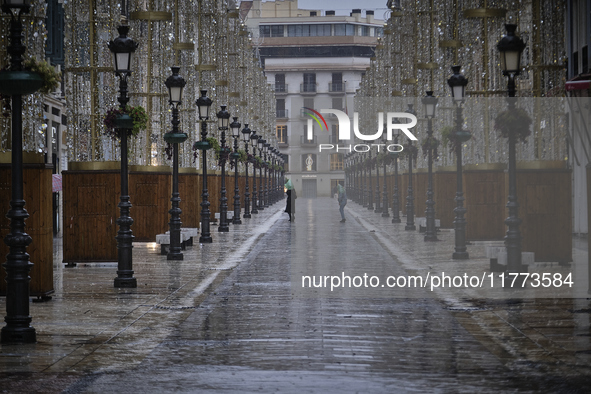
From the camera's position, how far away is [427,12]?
40750 millimetres

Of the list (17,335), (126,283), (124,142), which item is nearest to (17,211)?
(17,335)

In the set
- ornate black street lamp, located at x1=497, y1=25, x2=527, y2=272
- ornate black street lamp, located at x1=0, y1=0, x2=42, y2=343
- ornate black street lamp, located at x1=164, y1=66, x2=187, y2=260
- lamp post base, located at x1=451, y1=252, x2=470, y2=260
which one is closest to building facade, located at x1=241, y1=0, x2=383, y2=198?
ornate black street lamp, located at x1=164, y1=66, x2=187, y2=260

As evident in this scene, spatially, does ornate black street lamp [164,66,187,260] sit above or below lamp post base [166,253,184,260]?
above

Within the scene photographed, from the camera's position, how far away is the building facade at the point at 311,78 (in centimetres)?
13238

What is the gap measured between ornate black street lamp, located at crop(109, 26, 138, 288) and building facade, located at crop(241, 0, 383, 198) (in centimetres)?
11434

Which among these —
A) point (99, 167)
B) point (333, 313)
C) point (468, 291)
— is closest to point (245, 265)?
point (99, 167)

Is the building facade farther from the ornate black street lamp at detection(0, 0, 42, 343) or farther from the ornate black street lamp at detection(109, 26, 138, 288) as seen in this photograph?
the ornate black street lamp at detection(0, 0, 42, 343)

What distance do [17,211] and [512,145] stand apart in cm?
952

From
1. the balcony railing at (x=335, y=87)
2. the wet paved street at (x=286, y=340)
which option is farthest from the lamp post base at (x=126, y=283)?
the balcony railing at (x=335, y=87)

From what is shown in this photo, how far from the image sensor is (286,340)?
1077 centimetres

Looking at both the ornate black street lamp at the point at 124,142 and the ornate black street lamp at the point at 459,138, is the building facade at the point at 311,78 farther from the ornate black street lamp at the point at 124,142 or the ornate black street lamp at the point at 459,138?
the ornate black street lamp at the point at 124,142

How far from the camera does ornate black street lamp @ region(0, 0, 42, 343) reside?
10688 mm

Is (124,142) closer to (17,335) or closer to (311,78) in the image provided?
(17,335)

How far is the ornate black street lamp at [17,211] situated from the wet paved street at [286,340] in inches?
13.7
